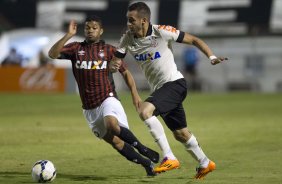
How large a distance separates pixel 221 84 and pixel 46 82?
9113mm

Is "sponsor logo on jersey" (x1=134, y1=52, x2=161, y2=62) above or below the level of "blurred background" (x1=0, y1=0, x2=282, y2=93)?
above

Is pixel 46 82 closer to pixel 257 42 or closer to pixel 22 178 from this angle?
pixel 257 42

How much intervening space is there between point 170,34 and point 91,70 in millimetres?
1261

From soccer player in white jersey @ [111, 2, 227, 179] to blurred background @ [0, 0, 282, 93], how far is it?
75.5ft

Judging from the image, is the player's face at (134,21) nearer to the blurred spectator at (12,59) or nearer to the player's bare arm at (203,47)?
the player's bare arm at (203,47)

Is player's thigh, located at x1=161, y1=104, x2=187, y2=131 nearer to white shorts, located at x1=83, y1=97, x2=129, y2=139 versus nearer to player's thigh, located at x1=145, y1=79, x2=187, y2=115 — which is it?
player's thigh, located at x1=145, y1=79, x2=187, y2=115

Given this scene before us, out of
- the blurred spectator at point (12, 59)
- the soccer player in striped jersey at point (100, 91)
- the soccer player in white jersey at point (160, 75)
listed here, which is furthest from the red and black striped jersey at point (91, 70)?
the blurred spectator at point (12, 59)

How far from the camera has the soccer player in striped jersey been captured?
996 cm

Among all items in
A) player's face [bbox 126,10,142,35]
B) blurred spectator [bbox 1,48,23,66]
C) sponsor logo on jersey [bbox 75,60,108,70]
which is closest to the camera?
player's face [bbox 126,10,142,35]

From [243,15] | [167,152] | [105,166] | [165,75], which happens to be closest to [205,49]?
[165,75]

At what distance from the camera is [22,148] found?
45.4 feet

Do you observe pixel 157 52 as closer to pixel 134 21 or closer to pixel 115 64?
pixel 134 21

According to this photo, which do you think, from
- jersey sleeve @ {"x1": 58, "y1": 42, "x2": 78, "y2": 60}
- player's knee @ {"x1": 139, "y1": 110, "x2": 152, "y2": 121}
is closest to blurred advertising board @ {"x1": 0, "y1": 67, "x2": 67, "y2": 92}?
jersey sleeve @ {"x1": 58, "y1": 42, "x2": 78, "y2": 60}

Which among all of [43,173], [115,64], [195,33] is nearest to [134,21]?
[115,64]
